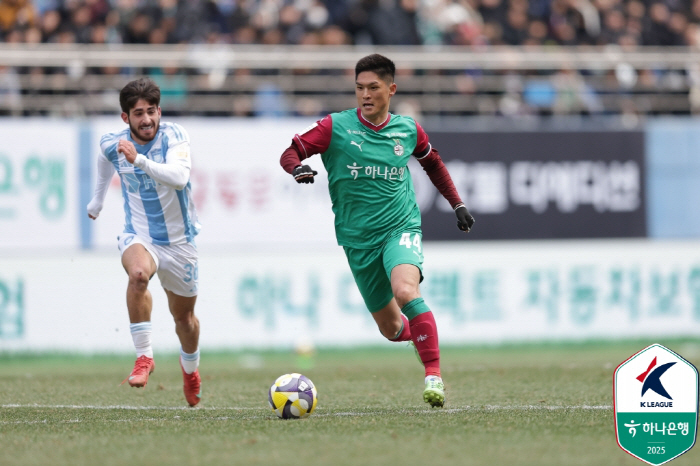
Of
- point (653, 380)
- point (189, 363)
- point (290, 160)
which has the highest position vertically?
point (290, 160)

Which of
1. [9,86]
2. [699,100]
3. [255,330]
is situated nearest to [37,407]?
[255,330]

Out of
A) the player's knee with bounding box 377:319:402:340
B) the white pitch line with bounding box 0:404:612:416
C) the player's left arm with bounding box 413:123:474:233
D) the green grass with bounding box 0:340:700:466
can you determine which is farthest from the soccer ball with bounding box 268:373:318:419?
the player's left arm with bounding box 413:123:474:233

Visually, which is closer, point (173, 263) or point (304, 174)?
point (304, 174)

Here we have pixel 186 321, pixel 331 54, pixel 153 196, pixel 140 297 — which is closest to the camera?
pixel 140 297

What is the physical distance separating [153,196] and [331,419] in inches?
92.0

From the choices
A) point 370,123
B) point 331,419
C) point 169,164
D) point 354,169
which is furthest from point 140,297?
point 370,123

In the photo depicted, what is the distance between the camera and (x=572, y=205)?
1603cm

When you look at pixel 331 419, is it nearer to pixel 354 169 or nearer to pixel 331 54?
pixel 354 169

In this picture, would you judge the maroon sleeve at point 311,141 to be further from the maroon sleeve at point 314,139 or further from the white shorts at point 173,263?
the white shorts at point 173,263

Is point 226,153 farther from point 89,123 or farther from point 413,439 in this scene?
point 413,439

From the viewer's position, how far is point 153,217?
8156mm

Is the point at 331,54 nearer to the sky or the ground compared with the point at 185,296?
nearer to the sky

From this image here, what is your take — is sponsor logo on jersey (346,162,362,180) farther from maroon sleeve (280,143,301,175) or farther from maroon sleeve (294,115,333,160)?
maroon sleeve (280,143,301,175)

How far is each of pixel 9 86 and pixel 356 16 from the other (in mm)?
5374
